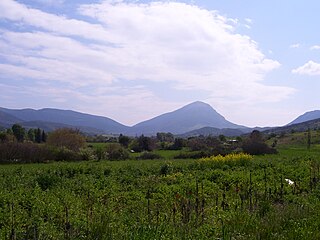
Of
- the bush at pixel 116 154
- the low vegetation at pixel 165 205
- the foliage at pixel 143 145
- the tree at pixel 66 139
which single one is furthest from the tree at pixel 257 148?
the tree at pixel 66 139

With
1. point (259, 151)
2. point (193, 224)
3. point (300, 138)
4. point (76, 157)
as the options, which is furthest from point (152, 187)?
point (300, 138)

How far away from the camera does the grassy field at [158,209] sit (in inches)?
254

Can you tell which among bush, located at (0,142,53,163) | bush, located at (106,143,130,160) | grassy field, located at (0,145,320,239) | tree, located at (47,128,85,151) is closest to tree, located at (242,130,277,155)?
bush, located at (106,143,130,160)

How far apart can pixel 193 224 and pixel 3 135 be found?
50747mm

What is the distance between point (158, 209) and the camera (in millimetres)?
8828

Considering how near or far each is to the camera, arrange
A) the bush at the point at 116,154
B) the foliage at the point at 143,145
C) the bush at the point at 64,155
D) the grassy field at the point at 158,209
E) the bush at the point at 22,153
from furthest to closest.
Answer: the foliage at the point at 143,145
the bush at the point at 116,154
the bush at the point at 64,155
the bush at the point at 22,153
the grassy field at the point at 158,209

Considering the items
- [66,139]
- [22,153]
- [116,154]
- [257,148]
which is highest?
[66,139]

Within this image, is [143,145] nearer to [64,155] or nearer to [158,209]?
[64,155]

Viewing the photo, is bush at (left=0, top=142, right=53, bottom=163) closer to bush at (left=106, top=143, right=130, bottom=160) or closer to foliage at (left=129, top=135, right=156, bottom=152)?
bush at (left=106, top=143, right=130, bottom=160)

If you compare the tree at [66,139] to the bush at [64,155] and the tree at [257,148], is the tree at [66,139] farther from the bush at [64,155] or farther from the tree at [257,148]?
the tree at [257,148]

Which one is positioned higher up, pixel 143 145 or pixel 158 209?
pixel 158 209

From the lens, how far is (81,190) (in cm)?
1522

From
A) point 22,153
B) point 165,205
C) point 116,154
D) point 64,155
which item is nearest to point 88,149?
point 116,154

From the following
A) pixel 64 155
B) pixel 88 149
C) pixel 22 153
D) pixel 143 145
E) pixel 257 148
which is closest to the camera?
pixel 22 153
